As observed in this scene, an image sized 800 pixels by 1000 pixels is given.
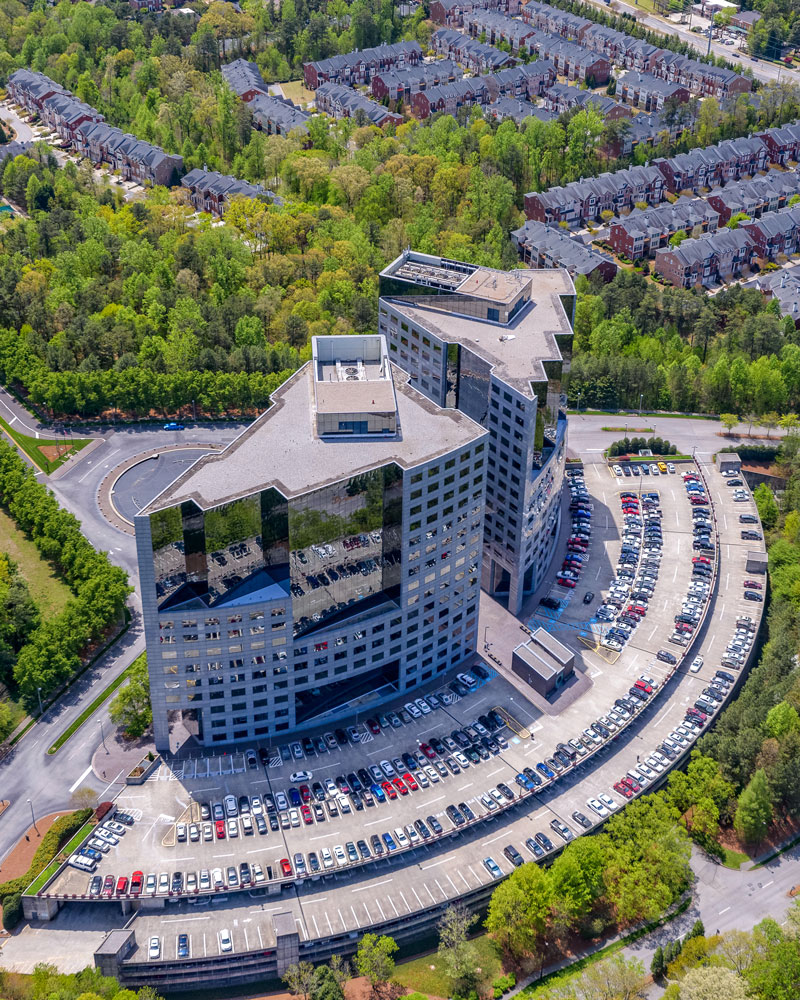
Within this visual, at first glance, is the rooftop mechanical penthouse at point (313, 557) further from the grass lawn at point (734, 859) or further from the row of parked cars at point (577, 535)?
the grass lawn at point (734, 859)

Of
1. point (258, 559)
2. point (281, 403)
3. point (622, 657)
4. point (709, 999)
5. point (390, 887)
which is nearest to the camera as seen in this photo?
point (709, 999)

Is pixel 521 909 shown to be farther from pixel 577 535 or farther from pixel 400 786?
pixel 577 535

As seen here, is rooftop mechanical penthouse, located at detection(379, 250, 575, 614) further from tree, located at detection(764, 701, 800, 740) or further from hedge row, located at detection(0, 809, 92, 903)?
hedge row, located at detection(0, 809, 92, 903)

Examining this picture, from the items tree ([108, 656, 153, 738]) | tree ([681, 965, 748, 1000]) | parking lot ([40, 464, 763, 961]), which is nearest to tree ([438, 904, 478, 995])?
parking lot ([40, 464, 763, 961])

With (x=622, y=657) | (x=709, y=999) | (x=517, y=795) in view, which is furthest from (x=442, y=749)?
(x=709, y=999)

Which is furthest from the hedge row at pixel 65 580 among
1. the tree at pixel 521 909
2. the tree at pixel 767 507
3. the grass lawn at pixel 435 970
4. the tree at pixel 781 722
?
the tree at pixel 767 507

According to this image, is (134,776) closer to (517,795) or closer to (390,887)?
(390,887)
